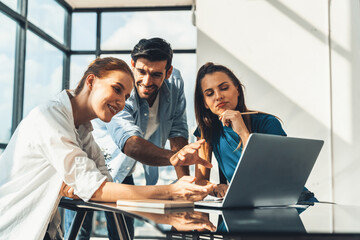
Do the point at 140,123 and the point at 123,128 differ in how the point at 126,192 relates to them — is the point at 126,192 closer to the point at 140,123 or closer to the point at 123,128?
the point at 123,128

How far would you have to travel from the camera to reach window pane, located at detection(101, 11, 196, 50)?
5.93 m

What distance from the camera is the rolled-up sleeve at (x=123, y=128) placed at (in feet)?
6.61

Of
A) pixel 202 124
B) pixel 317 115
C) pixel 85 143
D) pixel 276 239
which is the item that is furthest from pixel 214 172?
pixel 276 239

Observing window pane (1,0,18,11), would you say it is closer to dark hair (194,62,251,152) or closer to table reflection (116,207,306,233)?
dark hair (194,62,251,152)

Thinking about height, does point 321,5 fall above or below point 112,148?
above

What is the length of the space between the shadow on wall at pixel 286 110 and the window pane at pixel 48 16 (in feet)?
7.58

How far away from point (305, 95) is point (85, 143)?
2.78 metres

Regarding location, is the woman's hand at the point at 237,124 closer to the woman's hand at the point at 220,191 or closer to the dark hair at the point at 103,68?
the woman's hand at the point at 220,191

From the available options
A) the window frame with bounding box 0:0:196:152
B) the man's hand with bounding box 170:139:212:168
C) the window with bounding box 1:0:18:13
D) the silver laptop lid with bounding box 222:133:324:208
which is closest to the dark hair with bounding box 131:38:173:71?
the man's hand with bounding box 170:139:212:168

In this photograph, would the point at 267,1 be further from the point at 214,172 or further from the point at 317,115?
the point at 214,172

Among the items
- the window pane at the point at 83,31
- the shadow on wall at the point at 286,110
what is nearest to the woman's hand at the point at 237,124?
the shadow on wall at the point at 286,110

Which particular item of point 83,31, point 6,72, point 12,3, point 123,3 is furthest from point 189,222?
point 83,31

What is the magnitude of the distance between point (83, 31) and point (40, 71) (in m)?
1.18

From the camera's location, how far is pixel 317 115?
149 inches
